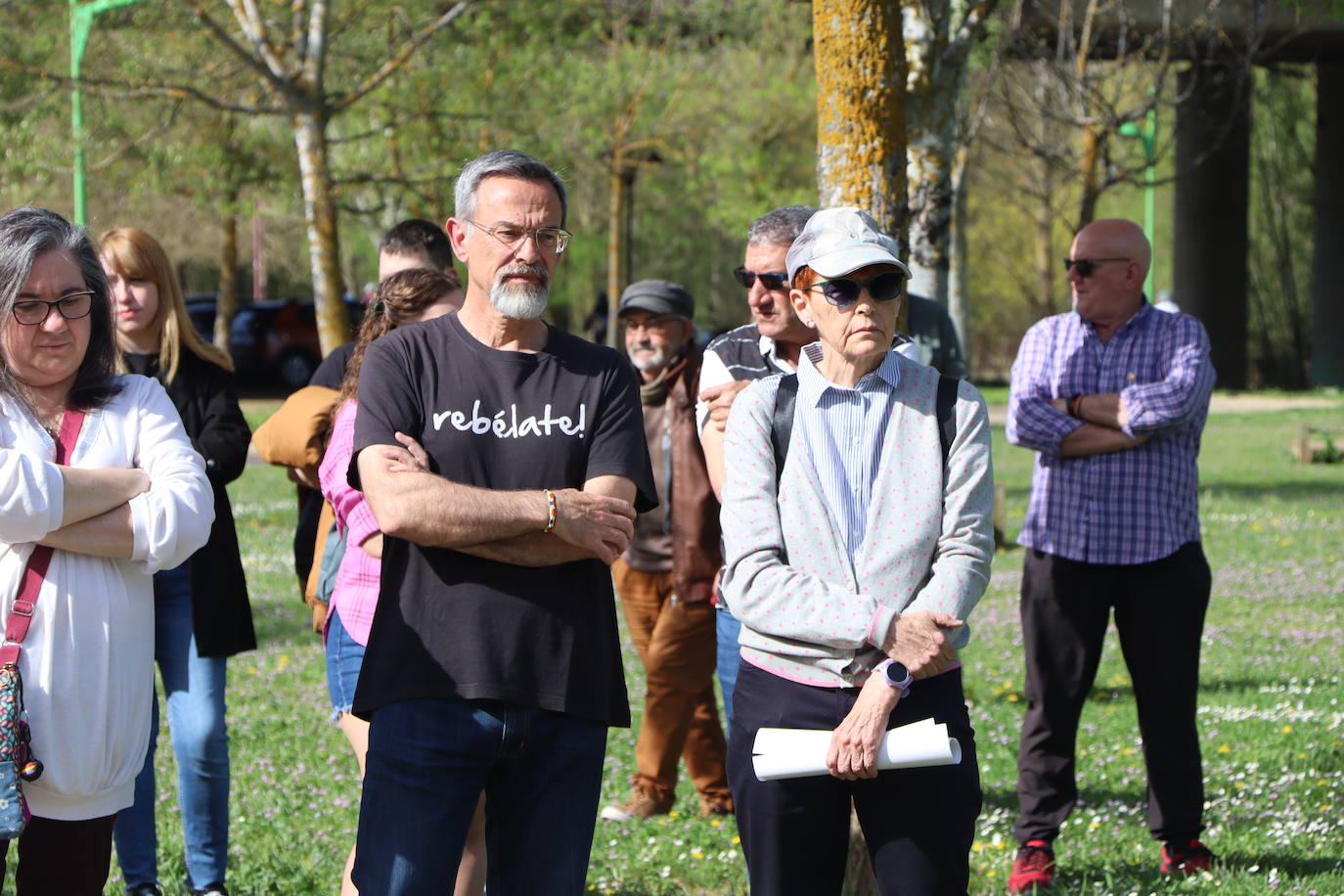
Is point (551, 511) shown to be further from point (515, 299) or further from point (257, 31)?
point (257, 31)

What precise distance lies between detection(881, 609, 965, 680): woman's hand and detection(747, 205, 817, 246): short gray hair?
62.5 inches

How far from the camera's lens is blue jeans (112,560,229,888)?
15.4 feet

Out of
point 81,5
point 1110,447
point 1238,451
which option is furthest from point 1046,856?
point 1238,451

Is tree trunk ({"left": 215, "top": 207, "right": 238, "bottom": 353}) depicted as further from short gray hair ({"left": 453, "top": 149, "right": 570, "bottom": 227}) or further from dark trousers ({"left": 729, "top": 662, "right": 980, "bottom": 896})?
dark trousers ({"left": 729, "top": 662, "right": 980, "bottom": 896})

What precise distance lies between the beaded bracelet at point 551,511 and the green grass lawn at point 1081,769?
81 centimetres

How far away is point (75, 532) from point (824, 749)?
68.0 inches

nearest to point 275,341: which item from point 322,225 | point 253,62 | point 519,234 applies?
point 322,225

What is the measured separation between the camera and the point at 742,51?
30703 mm

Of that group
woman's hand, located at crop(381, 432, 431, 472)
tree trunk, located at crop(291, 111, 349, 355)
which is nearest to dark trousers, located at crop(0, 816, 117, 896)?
woman's hand, located at crop(381, 432, 431, 472)

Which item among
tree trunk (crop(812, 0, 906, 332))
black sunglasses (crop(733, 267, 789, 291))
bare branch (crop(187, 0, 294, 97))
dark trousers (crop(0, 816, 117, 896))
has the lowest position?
dark trousers (crop(0, 816, 117, 896))

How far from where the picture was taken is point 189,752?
4.72 metres

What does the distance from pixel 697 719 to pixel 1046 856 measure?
167 centimetres

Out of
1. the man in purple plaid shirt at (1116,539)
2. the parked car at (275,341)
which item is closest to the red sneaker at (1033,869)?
the man in purple plaid shirt at (1116,539)

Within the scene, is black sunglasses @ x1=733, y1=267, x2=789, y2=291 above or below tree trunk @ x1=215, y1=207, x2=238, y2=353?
below
